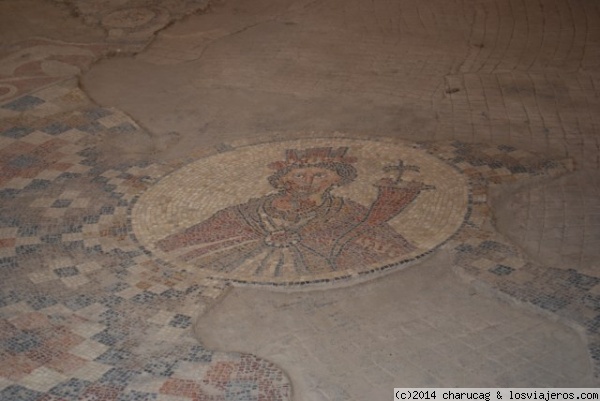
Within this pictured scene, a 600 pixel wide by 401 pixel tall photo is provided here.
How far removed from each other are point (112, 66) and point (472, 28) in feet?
14.4

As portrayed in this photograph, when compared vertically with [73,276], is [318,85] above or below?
above

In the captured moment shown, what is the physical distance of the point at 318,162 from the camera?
764 centimetres

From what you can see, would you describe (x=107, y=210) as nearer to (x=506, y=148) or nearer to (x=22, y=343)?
(x=22, y=343)

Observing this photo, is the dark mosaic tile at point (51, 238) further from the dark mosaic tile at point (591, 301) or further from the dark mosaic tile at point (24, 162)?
A: the dark mosaic tile at point (591, 301)

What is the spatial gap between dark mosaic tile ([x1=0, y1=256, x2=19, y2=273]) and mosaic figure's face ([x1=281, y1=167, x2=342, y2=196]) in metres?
2.29

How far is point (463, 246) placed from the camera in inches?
245

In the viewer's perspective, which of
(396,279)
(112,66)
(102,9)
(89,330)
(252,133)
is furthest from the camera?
(102,9)

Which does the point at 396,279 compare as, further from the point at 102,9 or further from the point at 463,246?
the point at 102,9

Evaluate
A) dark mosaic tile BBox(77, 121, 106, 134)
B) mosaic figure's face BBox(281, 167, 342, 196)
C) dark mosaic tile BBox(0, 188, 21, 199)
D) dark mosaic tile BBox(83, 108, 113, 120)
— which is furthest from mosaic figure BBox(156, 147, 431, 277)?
dark mosaic tile BBox(83, 108, 113, 120)

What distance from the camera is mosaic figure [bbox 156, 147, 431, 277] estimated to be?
6.22 metres

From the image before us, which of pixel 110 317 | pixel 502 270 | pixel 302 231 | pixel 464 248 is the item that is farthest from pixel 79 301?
pixel 502 270

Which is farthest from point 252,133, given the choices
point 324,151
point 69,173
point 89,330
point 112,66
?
point 89,330

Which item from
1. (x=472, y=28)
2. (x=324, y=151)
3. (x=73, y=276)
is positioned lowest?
(x=73, y=276)

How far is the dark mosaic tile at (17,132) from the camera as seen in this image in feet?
28.1
